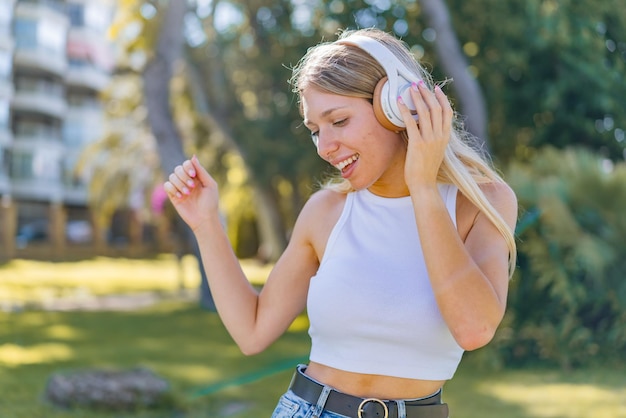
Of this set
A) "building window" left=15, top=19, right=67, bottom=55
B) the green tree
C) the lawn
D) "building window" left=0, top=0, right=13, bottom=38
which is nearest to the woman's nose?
the lawn

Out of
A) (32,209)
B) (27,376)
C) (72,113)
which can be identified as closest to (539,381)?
(27,376)

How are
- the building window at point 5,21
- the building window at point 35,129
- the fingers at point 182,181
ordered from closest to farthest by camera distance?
the fingers at point 182,181, the building window at point 5,21, the building window at point 35,129

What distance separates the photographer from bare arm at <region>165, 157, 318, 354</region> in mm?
2053

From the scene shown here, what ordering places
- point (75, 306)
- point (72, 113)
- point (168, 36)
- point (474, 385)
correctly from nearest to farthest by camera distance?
1. point (474, 385)
2. point (168, 36)
3. point (75, 306)
4. point (72, 113)

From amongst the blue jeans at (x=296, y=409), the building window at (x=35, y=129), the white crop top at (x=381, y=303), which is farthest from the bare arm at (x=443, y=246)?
the building window at (x=35, y=129)

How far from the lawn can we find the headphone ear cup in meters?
5.13

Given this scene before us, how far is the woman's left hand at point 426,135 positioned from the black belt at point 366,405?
1.51ft

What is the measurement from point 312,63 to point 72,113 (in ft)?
57.8

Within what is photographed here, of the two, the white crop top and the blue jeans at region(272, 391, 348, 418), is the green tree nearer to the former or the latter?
the white crop top

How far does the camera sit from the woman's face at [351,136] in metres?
1.86

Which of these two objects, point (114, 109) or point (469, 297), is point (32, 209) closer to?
point (114, 109)

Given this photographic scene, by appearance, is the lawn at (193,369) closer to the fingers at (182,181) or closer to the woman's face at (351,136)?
the fingers at (182,181)

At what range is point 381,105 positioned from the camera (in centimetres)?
182

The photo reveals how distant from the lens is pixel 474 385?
819 cm
